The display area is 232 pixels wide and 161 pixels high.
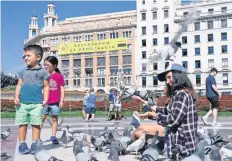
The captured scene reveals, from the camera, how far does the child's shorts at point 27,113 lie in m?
5.71

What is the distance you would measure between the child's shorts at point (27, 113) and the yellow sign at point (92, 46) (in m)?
63.1

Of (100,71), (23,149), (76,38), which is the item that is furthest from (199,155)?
(76,38)

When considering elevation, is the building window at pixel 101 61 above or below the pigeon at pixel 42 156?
above

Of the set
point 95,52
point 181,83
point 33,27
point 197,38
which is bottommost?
point 181,83

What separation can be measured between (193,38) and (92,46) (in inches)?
837

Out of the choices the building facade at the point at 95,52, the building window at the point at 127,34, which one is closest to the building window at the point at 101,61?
the building facade at the point at 95,52

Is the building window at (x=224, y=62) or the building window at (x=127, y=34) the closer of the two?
the building window at (x=224, y=62)

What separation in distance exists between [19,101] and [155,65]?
5934 cm

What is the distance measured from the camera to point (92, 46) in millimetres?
72125

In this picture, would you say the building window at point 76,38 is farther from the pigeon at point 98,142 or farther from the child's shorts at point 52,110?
the pigeon at point 98,142

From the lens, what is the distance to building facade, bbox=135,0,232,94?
58875 millimetres

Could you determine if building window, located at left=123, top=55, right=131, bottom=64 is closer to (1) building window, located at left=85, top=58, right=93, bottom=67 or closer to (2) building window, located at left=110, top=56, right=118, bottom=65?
(2) building window, located at left=110, top=56, right=118, bottom=65

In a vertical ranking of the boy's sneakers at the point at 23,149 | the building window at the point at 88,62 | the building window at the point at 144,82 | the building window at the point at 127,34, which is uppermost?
the building window at the point at 127,34

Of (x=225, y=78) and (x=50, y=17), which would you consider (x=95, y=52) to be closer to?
(x=50, y=17)
